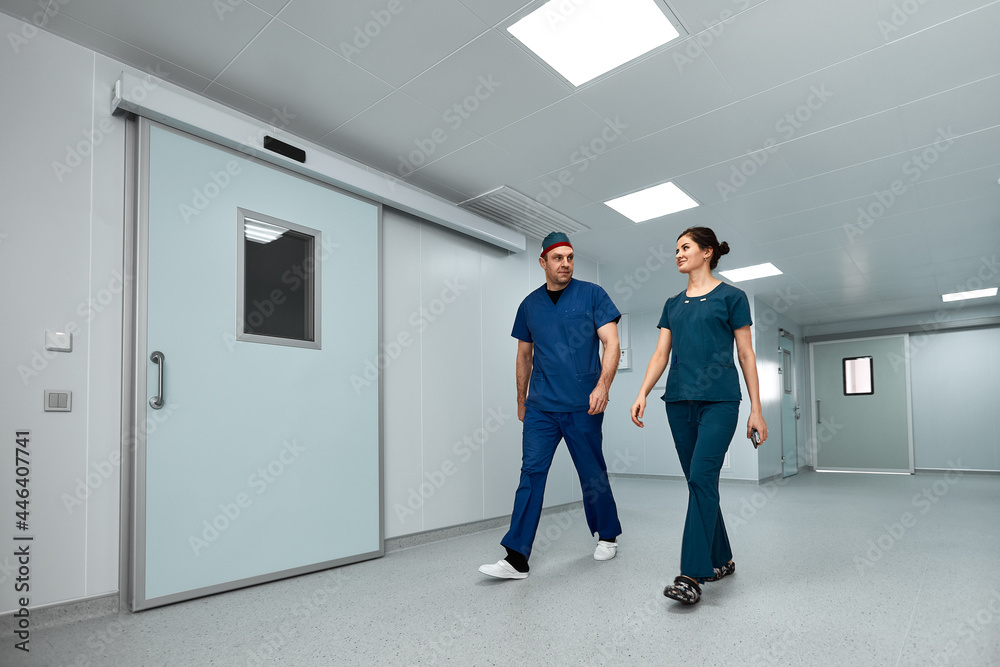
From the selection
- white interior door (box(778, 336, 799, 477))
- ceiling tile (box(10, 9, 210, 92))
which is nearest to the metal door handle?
ceiling tile (box(10, 9, 210, 92))

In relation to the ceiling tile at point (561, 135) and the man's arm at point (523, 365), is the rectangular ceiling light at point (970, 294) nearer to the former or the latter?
the ceiling tile at point (561, 135)

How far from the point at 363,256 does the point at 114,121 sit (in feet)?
4.31

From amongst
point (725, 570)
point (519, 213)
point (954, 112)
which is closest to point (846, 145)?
point (954, 112)

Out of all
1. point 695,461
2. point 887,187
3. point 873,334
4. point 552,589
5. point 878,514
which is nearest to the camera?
point 695,461

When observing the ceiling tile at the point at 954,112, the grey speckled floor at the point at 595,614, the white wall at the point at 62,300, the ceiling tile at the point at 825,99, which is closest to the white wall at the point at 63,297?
the white wall at the point at 62,300

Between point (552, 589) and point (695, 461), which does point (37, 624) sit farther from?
point (695, 461)

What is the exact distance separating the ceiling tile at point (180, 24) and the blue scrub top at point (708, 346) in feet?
6.80

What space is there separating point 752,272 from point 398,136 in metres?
4.42

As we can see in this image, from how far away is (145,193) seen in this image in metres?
2.52

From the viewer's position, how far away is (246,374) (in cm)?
280

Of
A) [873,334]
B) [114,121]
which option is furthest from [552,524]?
[873,334]

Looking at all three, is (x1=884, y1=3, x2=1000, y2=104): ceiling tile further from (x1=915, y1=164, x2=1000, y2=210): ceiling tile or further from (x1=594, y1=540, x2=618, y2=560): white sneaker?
(x1=594, y1=540, x2=618, y2=560): white sneaker

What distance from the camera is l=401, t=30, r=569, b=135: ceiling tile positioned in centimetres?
258

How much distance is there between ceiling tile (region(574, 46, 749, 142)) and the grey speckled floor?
7.33ft
